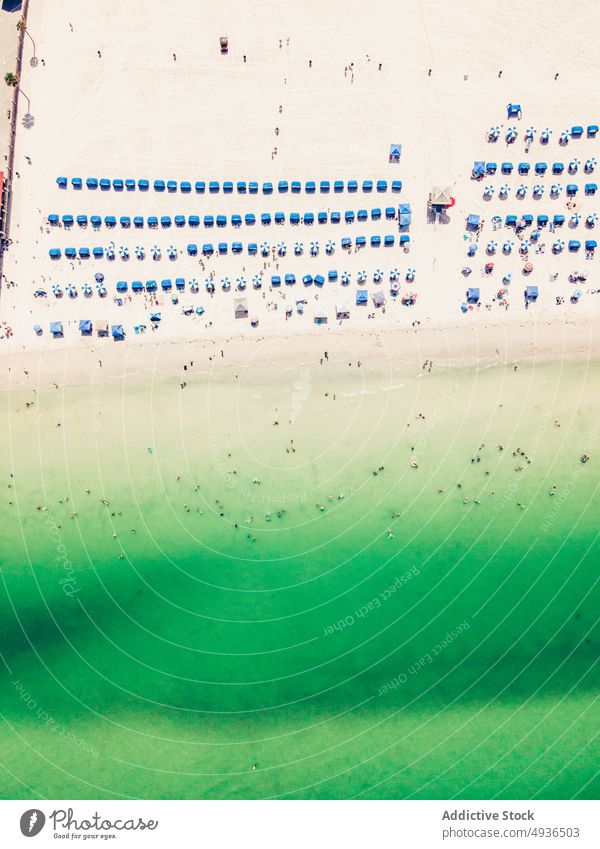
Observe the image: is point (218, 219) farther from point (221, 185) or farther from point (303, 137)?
point (303, 137)

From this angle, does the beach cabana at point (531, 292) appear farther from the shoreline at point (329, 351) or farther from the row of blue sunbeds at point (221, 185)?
→ the row of blue sunbeds at point (221, 185)

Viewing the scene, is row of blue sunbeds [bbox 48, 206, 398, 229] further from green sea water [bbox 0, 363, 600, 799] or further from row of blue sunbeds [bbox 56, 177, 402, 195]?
green sea water [bbox 0, 363, 600, 799]

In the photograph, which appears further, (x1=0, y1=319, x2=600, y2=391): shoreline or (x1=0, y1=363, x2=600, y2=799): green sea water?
(x1=0, y1=319, x2=600, y2=391): shoreline

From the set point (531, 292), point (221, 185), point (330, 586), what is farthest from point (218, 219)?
point (330, 586)

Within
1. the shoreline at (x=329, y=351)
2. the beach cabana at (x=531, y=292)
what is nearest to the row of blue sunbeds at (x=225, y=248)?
the shoreline at (x=329, y=351)

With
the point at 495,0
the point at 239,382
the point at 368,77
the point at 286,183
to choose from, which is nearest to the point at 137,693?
the point at 239,382

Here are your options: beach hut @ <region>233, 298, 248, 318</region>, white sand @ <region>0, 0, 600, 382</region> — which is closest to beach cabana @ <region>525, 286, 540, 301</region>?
white sand @ <region>0, 0, 600, 382</region>
